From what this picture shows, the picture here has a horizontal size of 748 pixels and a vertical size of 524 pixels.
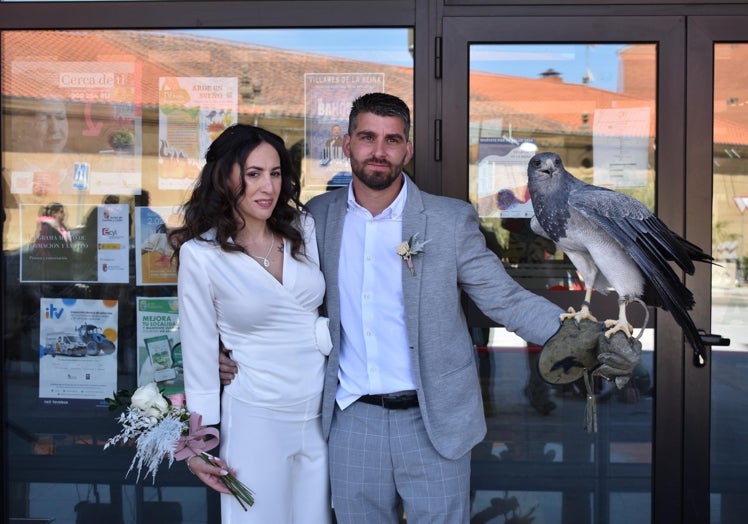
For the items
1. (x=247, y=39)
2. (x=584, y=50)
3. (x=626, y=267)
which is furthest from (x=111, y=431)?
(x=584, y=50)

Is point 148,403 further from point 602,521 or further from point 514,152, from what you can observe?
point 602,521

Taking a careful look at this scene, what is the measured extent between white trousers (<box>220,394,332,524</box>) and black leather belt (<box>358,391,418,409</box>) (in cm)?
22

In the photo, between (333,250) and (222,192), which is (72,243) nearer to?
(222,192)

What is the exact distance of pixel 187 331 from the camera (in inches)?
99.0

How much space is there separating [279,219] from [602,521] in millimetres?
2041

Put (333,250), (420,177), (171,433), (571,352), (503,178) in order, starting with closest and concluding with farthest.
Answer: (571,352) < (171,433) < (333,250) < (420,177) < (503,178)

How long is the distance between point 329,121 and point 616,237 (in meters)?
1.63

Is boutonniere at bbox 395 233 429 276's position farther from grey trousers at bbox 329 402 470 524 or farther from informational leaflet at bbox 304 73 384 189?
informational leaflet at bbox 304 73 384 189

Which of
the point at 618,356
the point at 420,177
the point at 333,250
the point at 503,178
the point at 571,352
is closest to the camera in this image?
the point at 618,356

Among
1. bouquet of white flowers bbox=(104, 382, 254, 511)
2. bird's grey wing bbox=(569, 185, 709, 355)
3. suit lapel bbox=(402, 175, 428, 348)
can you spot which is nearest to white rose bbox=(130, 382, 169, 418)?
bouquet of white flowers bbox=(104, 382, 254, 511)

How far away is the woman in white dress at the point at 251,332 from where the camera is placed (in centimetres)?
250

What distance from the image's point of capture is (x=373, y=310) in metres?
2.62

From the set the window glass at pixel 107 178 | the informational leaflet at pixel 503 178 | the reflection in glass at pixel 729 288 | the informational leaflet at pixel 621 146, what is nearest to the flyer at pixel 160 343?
the window glass at pixel 107 178

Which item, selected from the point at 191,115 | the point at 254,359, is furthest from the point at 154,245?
the point at 254,359
